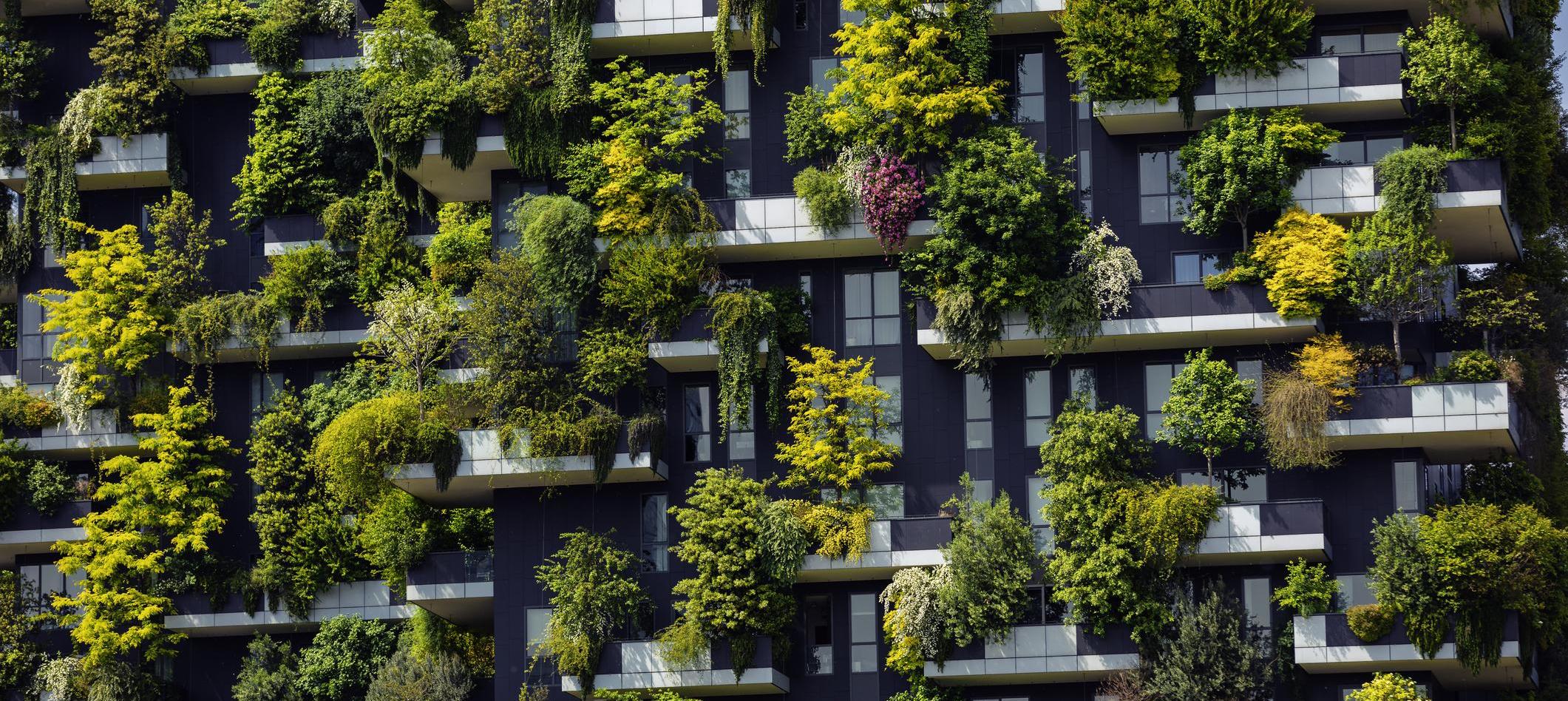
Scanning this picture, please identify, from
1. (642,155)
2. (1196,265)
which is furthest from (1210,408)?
(642,155)

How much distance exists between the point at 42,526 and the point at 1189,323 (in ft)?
106

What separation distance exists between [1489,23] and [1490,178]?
4.95 meters

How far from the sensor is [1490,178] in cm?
7150

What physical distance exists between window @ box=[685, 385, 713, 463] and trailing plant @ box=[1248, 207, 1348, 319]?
14.8 metres

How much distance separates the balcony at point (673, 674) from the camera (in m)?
71.8

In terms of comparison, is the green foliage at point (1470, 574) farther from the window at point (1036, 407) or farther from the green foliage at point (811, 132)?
the green foliage at point (811, 132)

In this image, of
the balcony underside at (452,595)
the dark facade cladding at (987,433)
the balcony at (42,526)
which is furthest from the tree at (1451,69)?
the balcony at (42,526)

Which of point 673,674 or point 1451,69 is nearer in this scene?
point 1451,69

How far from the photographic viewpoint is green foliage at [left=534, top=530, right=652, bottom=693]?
71812mm

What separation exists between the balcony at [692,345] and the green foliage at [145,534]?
13021mm

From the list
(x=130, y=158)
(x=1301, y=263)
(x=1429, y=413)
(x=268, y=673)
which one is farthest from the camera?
(x=130, y=158)

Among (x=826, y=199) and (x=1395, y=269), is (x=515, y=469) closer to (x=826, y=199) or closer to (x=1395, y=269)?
(x=826, y=199)

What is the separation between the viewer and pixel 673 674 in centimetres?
7194

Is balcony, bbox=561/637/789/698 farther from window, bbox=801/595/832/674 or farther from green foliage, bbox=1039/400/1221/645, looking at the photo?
green foliage, bbox=1039/400/1221/645
